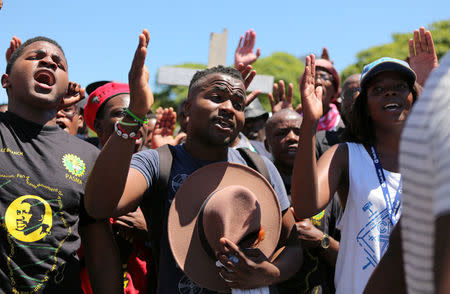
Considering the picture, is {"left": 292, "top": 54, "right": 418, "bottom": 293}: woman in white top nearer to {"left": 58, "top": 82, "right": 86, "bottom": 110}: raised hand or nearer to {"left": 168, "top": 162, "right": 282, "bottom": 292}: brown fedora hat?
{"left": 168, "top": 162, "right": 282, "bottom": 292}: brown fedora hat

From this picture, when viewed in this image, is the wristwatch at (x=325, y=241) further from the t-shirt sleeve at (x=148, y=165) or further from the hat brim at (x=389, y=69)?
the t-shirt sleeve at (x=148, y=165)

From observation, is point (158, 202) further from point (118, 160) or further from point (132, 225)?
point (132, 225)

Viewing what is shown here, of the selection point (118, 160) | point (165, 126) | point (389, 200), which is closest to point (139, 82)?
point (118, 160)

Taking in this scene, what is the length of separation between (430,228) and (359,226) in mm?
1631

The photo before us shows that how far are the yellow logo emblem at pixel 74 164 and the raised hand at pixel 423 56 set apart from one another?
247 cm

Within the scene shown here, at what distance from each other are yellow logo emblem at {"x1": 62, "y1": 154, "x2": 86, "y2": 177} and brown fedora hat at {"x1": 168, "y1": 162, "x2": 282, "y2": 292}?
0.54 m

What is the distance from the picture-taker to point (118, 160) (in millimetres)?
2109

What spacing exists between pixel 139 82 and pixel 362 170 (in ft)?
4.10

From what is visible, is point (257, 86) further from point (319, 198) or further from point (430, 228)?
point (430, 228)

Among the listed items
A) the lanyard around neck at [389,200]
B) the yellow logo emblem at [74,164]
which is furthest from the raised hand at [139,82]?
the lanyard around neck at [389,200]

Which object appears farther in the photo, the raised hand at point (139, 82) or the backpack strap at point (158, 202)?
the backpack strap at point (158, 202)

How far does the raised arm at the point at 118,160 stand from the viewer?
2109 mm

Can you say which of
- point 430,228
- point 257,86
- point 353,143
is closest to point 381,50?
point 257,86

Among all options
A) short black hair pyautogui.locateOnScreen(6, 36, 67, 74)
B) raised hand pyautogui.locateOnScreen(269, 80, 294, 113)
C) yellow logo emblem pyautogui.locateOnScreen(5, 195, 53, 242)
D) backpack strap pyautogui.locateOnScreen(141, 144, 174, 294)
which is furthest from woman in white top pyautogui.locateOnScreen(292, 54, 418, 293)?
raised hand pyautogui.locateOnScreen(269, 80, 294, 113)
